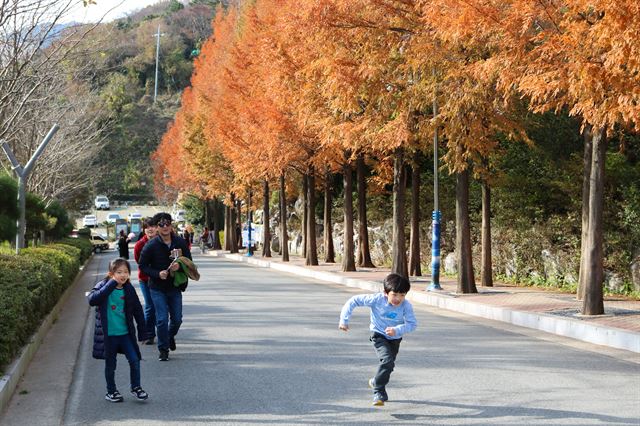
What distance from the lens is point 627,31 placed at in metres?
11.7

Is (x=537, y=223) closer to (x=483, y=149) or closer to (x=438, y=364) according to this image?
(x=483, y=149)

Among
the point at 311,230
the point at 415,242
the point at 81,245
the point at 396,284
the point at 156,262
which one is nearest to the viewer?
the point at 396,284

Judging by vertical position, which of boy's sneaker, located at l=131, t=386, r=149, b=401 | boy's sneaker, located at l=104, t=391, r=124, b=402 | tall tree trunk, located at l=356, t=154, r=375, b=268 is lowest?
boy's sneaker, located at l=104, t=391, r=124, b=402

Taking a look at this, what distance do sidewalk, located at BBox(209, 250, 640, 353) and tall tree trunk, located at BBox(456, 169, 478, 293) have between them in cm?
33

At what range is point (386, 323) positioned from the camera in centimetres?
800

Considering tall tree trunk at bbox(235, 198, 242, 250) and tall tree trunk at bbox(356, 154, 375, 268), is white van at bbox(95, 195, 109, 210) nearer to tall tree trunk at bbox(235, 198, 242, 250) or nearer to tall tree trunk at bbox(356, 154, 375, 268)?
tall tree trunk at bbox(235, 198, 242, 250)

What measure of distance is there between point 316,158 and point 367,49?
1106cm

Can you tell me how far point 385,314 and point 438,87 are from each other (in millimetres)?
12210

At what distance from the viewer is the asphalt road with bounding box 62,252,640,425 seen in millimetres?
7695

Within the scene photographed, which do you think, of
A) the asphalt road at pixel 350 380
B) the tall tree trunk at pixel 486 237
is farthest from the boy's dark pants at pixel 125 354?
the tall tree trunk at pixel 486 237

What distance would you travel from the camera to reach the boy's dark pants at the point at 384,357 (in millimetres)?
7934

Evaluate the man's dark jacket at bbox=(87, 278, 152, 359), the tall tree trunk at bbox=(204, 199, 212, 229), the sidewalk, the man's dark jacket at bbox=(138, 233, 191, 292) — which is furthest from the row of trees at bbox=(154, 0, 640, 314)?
the tall tree trunk at bbox=(204, 199, 212, 229)

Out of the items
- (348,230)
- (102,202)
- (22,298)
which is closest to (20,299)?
(22,298)

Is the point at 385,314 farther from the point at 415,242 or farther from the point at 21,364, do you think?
the point at 415,242
